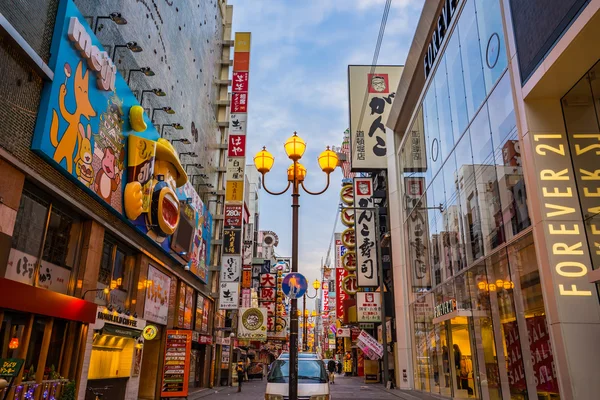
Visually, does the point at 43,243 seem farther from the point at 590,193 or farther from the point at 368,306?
the point at 368,306

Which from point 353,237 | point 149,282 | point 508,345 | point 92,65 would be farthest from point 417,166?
point 92,65

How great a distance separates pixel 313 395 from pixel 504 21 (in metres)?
11.8

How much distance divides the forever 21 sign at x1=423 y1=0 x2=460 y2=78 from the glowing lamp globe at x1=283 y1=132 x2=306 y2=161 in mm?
10015

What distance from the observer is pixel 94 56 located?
44.1 ft

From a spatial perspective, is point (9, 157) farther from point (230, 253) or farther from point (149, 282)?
point (230, 253)

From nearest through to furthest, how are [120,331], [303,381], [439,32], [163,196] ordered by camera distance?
[303,381], [120,331], [163,196], [439,32]

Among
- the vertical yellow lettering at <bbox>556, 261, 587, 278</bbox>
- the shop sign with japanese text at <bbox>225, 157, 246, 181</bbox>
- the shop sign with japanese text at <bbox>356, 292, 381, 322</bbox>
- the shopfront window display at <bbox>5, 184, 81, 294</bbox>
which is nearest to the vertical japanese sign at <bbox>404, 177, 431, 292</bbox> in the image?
the shop sign with japanese text at <bbox>356, 292, 381, 322</bbox>

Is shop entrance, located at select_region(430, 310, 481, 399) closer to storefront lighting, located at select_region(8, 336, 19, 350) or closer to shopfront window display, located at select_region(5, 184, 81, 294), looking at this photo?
shopfront window display, located at select_region(5, 184, 81, 294)

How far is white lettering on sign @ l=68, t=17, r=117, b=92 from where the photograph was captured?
12.1m

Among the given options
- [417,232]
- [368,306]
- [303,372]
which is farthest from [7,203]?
[368,306]

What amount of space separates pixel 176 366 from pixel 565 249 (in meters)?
14.0

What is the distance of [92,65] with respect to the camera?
13359 millimetres

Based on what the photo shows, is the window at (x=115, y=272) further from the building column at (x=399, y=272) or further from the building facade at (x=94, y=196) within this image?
the building column at (x=399, y=272)

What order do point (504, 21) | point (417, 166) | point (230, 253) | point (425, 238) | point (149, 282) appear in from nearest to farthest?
point (504, 21), point (149, 282), point (425, 238), point (417, 166), point (230, 253)
